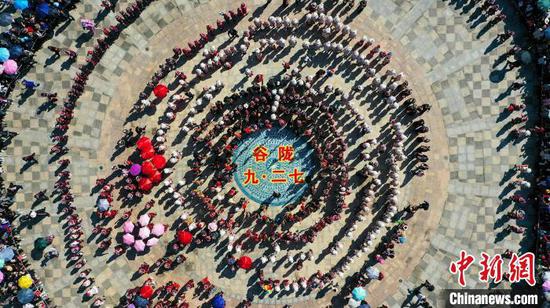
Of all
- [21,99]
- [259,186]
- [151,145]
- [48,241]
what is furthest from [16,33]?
[259,186]

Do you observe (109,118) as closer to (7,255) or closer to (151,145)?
(151,145)

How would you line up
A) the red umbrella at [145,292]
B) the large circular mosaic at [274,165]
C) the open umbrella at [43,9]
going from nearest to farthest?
the red umbrella at [145,292], the open umbrella at [43,9], the large circular mosaic at [274,165]

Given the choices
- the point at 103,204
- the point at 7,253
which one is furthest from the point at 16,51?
the point at 7,253

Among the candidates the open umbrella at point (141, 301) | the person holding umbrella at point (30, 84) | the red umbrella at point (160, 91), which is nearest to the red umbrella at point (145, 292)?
the open umbrella at point (141, 301)

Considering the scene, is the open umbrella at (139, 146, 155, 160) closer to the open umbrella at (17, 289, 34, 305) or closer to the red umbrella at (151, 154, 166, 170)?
the red umbrella at (151, 154, 166, 170)

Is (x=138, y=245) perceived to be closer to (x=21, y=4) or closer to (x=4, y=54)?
(x=4, y=54)

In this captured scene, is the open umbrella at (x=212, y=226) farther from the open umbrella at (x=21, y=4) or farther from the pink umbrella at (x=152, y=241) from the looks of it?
the open umbrella at (x=21, y=4)
